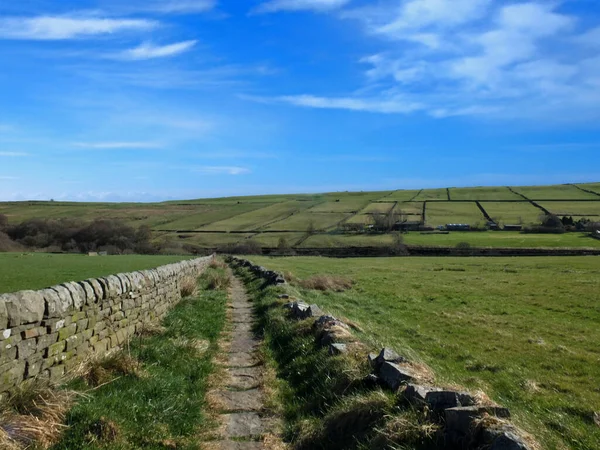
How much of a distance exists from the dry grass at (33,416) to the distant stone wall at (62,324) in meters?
0.23

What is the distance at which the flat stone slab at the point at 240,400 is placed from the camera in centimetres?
680

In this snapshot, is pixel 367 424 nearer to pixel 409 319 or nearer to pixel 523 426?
pixel 523 426

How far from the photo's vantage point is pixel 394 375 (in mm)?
6168

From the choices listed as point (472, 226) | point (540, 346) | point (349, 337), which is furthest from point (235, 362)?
point (472, 226)

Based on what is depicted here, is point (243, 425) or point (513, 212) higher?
point (513, 212)

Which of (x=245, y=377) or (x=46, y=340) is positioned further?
(x=245, y=377)

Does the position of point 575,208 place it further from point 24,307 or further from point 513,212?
point 24,307

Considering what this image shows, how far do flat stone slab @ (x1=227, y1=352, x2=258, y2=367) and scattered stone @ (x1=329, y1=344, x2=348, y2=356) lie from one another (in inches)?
69.6

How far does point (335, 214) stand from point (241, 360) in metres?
103

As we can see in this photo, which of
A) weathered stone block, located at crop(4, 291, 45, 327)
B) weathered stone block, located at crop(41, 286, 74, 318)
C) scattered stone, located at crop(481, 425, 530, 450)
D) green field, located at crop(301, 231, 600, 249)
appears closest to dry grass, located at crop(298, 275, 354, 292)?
weathered stone block, located at crop(41, 286, 74, 318)

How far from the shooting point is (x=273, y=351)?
9.90m

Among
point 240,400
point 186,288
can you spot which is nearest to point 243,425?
point 240,400

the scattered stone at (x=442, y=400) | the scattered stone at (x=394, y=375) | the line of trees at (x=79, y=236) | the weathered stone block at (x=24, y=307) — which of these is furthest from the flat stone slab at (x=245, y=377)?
the line of trees at (x=79, y=236)

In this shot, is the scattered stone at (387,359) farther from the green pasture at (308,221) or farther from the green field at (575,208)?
the green field at (575,208)
